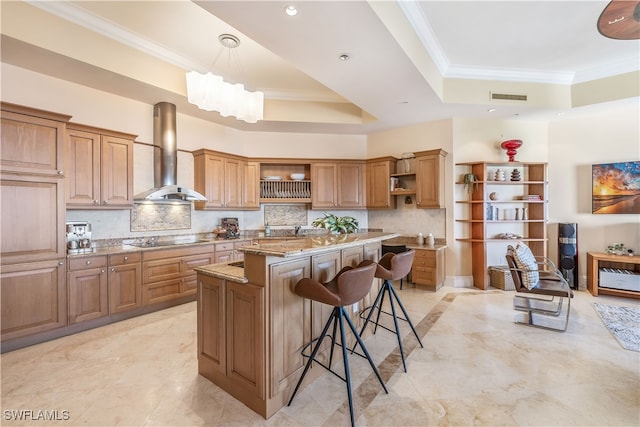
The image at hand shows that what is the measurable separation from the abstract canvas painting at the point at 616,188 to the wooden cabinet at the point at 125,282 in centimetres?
732

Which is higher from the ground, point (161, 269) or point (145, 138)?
point (145, 138)

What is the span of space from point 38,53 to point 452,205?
20.0ft

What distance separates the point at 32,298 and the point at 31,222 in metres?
0.79

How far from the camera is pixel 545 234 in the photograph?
196 inches

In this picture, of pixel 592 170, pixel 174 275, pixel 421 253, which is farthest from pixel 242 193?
pixel 592 170

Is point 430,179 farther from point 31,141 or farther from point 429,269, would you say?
point 31,141

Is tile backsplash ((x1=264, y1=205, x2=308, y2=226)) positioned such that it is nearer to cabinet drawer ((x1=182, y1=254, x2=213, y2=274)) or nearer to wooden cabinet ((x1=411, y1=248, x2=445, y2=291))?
cabinet drawer ((x1=182, y1=254, x2=213, y2=274))

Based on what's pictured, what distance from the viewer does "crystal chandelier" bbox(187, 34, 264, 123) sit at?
3.08 metres

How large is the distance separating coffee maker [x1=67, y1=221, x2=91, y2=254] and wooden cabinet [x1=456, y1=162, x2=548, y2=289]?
19.1 ft

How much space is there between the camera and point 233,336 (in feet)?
6.86

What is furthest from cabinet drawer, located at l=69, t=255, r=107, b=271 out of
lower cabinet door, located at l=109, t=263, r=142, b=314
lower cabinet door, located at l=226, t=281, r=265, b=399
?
lower cabinet door, located at l=226, t=281, r=265, b=399

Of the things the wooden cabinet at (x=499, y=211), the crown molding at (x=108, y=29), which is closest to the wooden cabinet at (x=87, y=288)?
the crown molding at (x=108, y=29)

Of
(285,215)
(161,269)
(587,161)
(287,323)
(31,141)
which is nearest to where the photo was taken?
(287,323)

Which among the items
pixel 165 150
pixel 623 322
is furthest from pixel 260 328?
pixel 623 322
